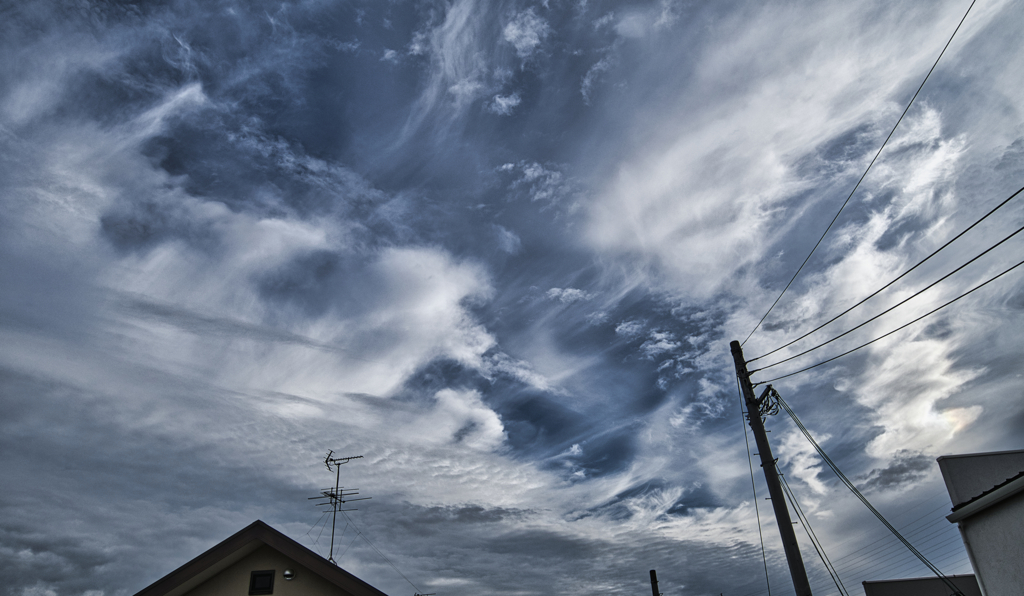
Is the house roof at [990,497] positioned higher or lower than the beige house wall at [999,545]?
higher

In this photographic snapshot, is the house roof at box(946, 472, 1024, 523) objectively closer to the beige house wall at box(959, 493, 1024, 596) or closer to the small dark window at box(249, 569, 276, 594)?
the beige house wall at box(959, 493, 1024, 596)

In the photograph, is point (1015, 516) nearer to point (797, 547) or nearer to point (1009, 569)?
point (1009, 569)

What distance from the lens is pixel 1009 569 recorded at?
12.5m

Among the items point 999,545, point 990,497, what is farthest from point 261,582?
point 999,545

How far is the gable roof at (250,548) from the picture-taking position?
13.8 metres

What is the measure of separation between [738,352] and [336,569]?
1235 cm

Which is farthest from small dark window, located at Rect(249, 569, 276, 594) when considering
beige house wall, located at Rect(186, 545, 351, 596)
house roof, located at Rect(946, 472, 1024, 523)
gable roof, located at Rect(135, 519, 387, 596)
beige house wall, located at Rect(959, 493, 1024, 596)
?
beige house wall, located at Rect(959, 493, 1024, 596)

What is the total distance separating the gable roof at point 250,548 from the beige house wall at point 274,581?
18 centimetres

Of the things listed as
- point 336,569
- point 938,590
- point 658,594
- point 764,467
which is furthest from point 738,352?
point 658,594

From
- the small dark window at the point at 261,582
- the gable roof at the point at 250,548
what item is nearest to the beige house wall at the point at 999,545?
the gable roof at the point at 250,548

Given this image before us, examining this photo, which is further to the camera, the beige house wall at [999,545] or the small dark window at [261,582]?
the small dark window at [261,582]

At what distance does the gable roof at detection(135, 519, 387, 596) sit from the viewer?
13773mm

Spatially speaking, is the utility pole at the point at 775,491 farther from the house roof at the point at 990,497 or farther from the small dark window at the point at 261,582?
the small dark window at the point at 261,582

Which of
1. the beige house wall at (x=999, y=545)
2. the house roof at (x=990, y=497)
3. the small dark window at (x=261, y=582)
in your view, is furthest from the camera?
the small dark window at (x=261, y=582)
